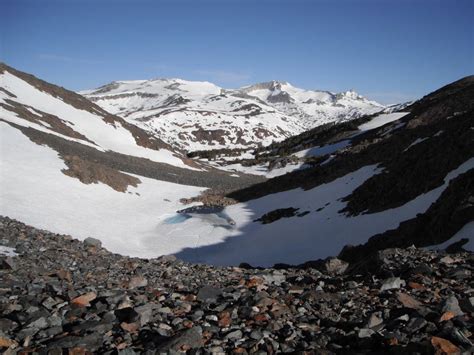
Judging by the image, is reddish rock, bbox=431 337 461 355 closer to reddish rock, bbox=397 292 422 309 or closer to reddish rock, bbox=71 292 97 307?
reddish rock, bbox=397 292 422 309

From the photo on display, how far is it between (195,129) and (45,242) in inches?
6838

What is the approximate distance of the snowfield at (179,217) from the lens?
23.0m

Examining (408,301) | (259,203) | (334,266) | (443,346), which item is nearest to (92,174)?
(259,203)

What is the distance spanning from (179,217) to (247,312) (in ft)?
92.3

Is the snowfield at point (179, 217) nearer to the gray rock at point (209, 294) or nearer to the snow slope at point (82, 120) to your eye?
the gray rock at point (209, 294)

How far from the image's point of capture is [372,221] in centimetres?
2250

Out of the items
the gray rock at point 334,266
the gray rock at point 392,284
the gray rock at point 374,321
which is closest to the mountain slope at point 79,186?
the gray rock at point 334,266

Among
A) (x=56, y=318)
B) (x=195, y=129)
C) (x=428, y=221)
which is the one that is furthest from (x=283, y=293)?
(x=195, y=129)

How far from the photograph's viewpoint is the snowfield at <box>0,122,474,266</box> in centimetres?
2295

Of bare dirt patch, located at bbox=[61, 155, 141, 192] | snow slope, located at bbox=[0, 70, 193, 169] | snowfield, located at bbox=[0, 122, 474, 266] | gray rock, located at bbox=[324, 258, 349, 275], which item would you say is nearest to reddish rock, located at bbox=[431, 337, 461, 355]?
gray rock, located at bbox=[324, 258, 349, 275]

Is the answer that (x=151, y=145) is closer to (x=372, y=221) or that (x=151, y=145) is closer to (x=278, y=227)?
(x=278, y=227)

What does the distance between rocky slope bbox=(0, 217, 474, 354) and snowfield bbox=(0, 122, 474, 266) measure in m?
11.3

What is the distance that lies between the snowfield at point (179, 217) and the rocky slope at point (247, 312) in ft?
37.2

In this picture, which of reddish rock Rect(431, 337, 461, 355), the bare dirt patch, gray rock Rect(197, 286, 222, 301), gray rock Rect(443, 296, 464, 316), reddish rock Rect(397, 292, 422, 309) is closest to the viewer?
reddish rock Rect(431, 337, 461, 355)
